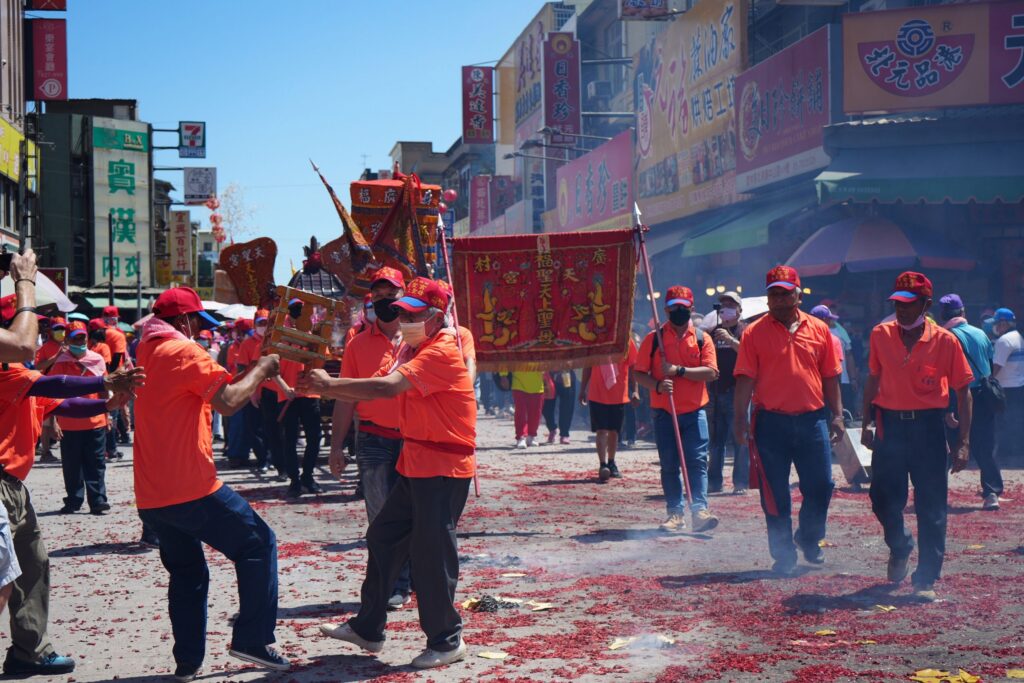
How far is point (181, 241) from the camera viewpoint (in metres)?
65.8

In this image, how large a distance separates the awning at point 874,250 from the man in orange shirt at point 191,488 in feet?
49.2

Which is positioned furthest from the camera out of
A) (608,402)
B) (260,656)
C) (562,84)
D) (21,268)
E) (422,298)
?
→ (562,84)

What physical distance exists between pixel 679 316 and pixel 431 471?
5.22 meters

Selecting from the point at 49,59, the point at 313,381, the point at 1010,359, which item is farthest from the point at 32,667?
the point at 49,59

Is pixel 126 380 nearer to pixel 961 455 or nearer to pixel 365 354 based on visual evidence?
pixel 365 354

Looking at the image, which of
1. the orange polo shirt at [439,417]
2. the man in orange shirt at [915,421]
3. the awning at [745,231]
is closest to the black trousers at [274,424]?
the man in orange shirt at [915,421]

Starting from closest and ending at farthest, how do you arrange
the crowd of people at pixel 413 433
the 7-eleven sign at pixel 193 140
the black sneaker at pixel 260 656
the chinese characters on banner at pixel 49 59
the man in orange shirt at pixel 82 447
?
the crowd of people at pixel 413 433, the black sneaker at pixel 260 656, the man in orange shirt at pixel 82 447, the chinese characters on banner at pixel 49 59, the 7-eleven sign at pixel 193 140

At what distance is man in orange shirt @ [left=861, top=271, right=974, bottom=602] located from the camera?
7680mm

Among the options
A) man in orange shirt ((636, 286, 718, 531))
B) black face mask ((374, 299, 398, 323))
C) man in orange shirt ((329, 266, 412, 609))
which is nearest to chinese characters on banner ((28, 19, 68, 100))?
man in orange shirt ((636, 286, 718, 531))

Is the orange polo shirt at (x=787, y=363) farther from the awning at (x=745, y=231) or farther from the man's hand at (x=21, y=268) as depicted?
the awning at (x=745, y=231)

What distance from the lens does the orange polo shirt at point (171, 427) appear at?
5.70m

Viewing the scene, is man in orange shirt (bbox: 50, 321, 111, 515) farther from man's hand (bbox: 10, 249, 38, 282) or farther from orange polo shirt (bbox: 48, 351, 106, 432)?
man's hand (bbox: 10, 249, 38, 282)

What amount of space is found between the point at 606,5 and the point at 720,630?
128 ft

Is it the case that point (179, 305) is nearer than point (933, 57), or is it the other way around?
point (179, 305)
